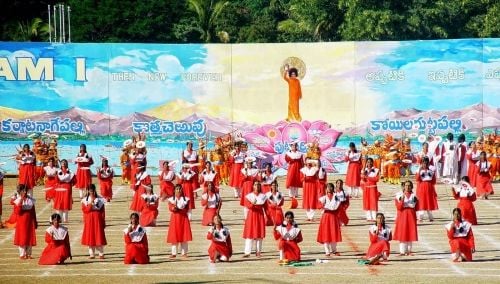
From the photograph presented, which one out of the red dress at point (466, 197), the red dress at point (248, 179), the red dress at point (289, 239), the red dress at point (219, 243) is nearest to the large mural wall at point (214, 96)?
the red dress at point (248, 179)

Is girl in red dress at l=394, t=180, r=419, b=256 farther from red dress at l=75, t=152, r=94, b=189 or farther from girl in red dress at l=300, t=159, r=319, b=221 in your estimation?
red dress at l=75, t=152, r=94, b=189

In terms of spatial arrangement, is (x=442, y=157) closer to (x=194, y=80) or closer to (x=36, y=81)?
(x=194, y=80)

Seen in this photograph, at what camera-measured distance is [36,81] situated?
1788 inches

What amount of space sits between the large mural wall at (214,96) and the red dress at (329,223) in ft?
58.8

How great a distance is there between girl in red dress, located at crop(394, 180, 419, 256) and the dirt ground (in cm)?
28

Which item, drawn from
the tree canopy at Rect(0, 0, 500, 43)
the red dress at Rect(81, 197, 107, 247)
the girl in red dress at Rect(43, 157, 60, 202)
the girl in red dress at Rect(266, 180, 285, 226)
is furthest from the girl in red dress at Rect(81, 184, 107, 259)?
the tree canopy at Rect(0, 0, 500, 43)

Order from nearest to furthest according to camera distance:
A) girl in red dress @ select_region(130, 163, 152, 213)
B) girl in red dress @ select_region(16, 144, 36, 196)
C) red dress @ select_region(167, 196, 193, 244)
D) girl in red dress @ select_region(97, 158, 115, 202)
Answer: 1. red dress @ select_region(167, 196, 193, 244)
2. girl in red dress @ select_region(130, 163, 152, 213)
3. girl in red dress @ select_region(97, 158, 115, 202)
4. girl in red dress @ select_region(16, 144, 36, 196)

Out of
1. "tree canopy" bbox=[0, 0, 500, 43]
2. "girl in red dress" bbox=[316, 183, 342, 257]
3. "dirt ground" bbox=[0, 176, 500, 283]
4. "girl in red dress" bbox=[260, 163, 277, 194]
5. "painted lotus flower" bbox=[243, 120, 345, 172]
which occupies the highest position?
"tree canopy" bbox=[0, 0, 500, 43]

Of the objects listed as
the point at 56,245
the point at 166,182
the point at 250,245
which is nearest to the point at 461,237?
the point at 250,245

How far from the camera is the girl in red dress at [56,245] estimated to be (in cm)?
2598

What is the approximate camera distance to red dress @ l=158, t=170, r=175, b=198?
111ft

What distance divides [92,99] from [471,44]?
13585mm

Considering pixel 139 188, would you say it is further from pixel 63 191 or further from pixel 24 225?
pixel 24 225

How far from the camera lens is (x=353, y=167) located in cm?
3709
